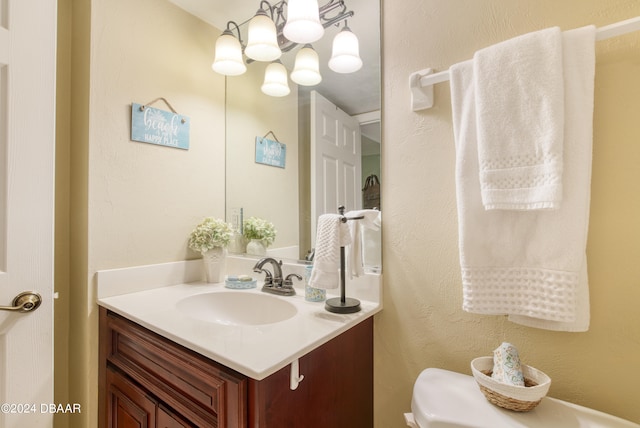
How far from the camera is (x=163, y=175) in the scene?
143 centimetres

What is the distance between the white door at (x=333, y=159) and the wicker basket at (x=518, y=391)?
68cm

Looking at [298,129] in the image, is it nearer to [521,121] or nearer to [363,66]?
[363,66]

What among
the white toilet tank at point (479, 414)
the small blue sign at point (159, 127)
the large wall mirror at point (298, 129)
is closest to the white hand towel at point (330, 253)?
the large wall mirror at point (298, 129)

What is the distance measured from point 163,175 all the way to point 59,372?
0.93 metres

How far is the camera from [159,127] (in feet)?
4.58

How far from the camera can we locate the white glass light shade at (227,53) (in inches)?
56.2

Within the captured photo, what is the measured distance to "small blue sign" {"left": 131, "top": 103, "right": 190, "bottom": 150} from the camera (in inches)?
52.2

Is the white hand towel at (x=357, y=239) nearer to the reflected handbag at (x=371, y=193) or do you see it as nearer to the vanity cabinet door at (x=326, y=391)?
the reflected handbag at (x=371, y=193)

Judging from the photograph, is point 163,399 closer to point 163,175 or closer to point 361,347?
point 361,347

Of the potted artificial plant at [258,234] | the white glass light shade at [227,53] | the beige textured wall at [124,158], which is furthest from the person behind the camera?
the potted artificial plant at [258,234]

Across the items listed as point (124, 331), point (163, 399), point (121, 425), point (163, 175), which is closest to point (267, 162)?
point (163, 175)

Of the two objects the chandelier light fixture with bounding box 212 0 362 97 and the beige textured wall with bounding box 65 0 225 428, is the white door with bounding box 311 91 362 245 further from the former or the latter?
the beige textured wall with bounding box 65 0 225 428

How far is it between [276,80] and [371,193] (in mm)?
790

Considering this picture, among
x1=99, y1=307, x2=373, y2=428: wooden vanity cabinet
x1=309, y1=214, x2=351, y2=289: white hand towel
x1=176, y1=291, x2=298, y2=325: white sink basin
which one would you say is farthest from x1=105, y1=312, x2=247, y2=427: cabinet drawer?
x1=309, y1=214, x2=351, y2=289: white hand towel
